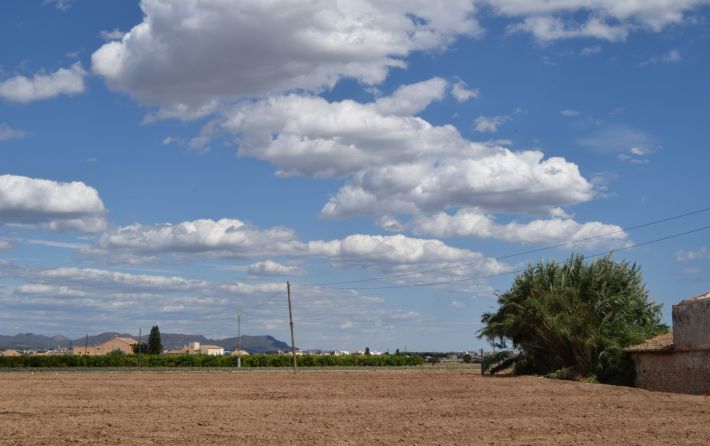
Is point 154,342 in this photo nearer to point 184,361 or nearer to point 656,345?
point 184,361

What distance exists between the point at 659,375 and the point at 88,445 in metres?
28.3

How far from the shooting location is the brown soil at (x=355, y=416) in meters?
19.5

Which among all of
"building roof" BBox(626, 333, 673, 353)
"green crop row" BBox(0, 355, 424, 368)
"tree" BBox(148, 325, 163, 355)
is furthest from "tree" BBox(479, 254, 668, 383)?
"tree" BBox(148, 325, 163, 355)

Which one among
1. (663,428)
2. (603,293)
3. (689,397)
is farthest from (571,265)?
(663,428)

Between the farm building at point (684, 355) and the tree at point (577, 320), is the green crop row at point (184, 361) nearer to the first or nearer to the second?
the tree at point (577, 320)

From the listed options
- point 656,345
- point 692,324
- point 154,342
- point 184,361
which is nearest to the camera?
point 692,324

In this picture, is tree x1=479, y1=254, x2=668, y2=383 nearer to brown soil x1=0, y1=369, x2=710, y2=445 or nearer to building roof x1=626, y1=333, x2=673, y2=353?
building roof x1=626, y1=333, x2=673, y2=353

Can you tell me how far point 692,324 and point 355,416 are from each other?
17.9 m

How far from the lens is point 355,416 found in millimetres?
24734

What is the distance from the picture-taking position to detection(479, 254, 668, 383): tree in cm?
4350

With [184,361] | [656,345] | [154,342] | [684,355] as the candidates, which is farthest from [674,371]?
[154,342]

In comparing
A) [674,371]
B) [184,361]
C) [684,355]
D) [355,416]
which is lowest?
[184,361]

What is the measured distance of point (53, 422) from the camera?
22.7 meters

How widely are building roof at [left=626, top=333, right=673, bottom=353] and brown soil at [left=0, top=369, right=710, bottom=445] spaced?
352 cm
